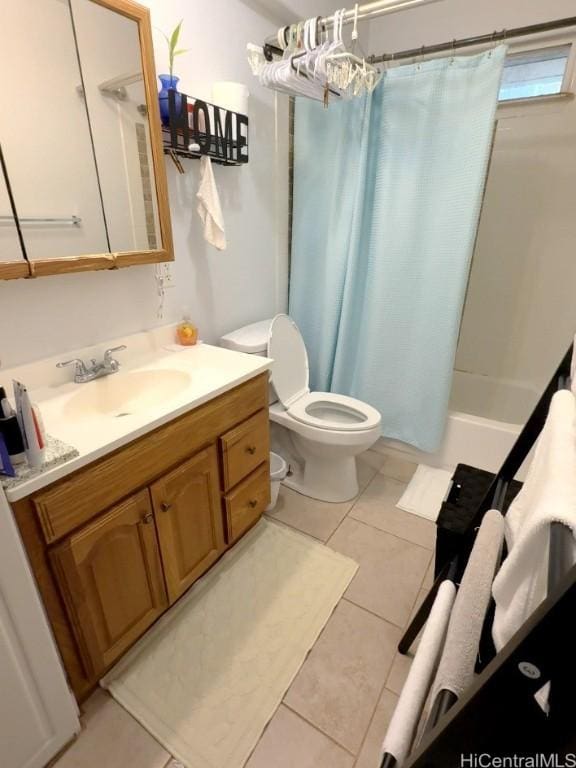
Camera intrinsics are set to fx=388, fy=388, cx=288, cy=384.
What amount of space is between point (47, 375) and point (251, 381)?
2.20 feet

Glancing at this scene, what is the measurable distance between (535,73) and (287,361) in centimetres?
199

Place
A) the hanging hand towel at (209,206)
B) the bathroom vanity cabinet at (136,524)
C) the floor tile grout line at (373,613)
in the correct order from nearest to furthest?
the bathroom vanity cabinet at (136,524) → the floor tile grout line at (373,613) → the hanging hand towel at (209,206)

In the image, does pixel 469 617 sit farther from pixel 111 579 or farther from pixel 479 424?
pixel 479 424

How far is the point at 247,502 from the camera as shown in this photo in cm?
161

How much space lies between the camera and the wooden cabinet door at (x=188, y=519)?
47.3 inches

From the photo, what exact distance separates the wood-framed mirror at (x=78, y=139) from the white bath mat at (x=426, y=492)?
1.65 metres

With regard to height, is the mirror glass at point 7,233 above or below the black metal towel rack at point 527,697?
above

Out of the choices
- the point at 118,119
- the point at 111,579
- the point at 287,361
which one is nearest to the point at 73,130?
the point at 118,119

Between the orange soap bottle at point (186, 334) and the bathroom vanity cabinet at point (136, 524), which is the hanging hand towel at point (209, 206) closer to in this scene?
the orange soap bottle at point (186, 334)

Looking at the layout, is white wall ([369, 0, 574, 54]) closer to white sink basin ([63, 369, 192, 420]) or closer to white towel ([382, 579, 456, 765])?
white sink basin ([63, 369, 192, 420])

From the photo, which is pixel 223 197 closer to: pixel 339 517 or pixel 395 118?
pixel 395 118

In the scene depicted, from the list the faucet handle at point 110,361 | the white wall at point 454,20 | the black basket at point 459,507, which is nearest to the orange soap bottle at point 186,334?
the faucet handle at point 110,361

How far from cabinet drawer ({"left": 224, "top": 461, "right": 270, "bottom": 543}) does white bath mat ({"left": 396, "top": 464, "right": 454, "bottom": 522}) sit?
0.72 m

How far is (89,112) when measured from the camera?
1.20 meters
